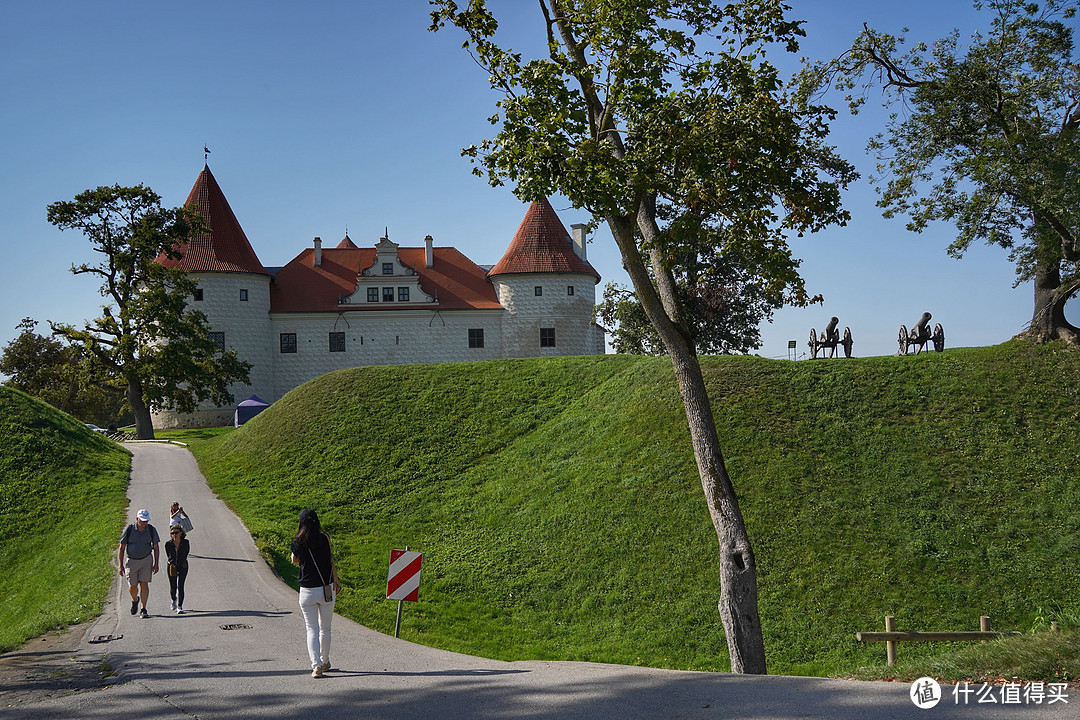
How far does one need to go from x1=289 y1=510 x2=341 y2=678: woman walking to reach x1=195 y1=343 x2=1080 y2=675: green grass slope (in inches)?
264

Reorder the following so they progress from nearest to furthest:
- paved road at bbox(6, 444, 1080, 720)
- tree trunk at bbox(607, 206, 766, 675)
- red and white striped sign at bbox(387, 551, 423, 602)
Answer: paved road at bbox(6, 444, 1080, 720) → tree trunk at bbox(607, 206, 766, 675) → red and white striped sign at bbox(387, 551, 423, 602)

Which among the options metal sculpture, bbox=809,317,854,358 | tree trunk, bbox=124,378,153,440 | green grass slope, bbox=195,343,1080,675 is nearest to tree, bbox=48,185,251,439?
tree trunk, bbox=124,378,153,440

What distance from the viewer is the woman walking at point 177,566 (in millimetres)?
14812

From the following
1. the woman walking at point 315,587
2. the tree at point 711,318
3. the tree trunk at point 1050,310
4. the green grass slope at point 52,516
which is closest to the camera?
the woman walking at point 315,587

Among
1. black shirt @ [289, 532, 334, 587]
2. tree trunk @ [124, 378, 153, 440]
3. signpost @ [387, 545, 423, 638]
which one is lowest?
signpost @ [387, 545, 423, 638]

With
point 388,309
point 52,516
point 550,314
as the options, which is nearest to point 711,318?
point 550,314

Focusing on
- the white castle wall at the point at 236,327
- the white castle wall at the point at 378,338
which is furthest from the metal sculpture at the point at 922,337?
the white castle wall at the point at 236,327

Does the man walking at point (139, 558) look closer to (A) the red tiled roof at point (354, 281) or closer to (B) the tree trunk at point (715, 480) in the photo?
(B) the tree trunk at point (715, 480)

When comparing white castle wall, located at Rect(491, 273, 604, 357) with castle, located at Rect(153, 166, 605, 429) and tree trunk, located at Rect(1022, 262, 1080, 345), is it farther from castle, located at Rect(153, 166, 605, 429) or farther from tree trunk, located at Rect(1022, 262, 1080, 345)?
tree trunk, located at Rect(1022, 262, 1080, 345)

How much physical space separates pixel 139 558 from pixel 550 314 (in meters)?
41.4

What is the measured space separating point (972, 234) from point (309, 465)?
24.1 meters

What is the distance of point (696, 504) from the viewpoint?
2158 centimetres

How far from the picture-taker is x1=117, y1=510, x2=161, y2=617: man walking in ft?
47.2

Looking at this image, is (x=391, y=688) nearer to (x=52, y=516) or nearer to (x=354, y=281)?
(x=52, y=516)
